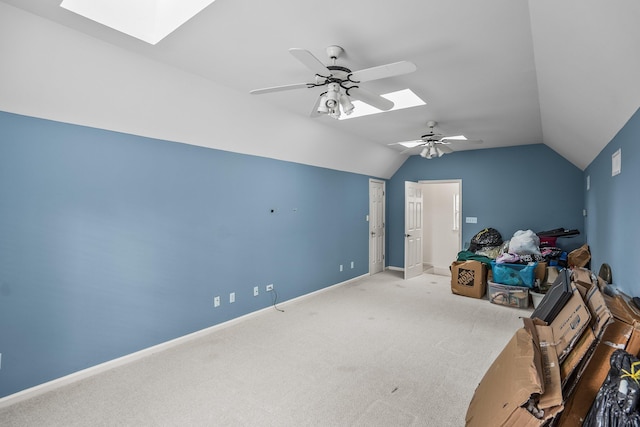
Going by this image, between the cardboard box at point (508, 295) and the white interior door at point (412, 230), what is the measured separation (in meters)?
1.76

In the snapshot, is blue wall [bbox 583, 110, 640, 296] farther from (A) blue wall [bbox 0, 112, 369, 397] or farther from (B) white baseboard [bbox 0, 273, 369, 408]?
(B) white baseboard [bbox 0, 273, 369, 408]

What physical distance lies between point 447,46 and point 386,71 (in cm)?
69

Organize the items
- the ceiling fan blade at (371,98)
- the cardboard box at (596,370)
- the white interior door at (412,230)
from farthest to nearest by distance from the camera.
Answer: the white interior door at (412,230), the ceiling fan blade at (371,98), the cardboard box at (596,370)

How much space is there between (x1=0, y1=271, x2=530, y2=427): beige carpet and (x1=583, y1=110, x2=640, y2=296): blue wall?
4.48ft

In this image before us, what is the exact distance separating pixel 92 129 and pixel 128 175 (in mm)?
490

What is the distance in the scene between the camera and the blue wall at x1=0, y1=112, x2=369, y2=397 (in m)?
2.43

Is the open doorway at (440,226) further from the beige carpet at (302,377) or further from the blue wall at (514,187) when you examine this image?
the beige carpet at (302,377)

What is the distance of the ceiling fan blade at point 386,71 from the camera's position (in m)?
1.97

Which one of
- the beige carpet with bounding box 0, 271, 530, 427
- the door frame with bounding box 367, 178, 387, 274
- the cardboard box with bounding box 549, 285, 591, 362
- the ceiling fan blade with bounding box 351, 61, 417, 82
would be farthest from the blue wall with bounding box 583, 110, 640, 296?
the door frame with bounding box 367, 178, 387, 274

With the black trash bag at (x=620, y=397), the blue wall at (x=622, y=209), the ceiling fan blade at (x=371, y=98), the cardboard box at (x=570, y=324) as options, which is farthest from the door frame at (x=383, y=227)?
the black trash bag at (x=620, y=397)

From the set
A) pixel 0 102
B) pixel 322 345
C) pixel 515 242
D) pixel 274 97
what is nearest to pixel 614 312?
pixel 322 345

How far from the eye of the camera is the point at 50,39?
217 centimetres

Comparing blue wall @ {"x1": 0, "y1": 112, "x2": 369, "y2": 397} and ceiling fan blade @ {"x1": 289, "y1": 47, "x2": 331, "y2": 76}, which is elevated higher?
ceiling fan blade @ {"x1": 289, "y1": 47, "x2": 331, "y2": 76}

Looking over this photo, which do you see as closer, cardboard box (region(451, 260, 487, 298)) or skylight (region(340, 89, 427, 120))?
skylight (region(340, 89, 427, 120))
